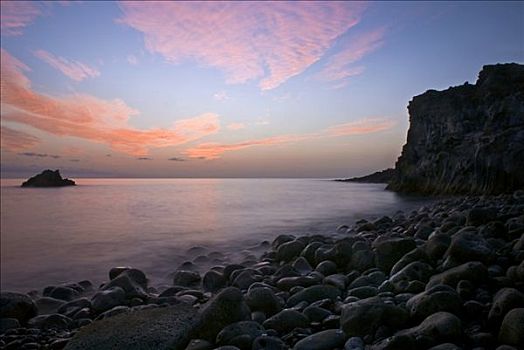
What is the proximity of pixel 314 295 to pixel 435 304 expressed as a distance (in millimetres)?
1576

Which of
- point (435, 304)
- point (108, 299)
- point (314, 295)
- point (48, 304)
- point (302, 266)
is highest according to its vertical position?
point (435, 304)

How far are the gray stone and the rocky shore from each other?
1 centimetres

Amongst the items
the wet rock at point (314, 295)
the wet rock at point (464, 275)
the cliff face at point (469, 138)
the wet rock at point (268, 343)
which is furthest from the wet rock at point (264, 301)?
the cliff face at point (469, 138)

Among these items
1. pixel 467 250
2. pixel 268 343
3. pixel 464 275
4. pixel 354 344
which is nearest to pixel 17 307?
pixel 268 343

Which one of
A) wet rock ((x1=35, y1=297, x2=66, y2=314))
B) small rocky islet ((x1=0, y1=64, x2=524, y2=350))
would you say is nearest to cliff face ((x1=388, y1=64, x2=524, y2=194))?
small rocky islet ((x1=0, y1=64, x2=524, y2=350))

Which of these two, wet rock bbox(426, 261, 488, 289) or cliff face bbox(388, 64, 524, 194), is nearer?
wet rock bbox(426, 261, 488, 289)

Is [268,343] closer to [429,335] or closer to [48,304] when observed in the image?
[429,335]

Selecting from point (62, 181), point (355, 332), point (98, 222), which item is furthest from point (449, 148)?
point (62, 181)

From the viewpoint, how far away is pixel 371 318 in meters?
3.32

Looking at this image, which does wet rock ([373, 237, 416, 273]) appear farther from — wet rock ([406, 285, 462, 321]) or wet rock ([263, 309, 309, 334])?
wet rock ([263, 309, 309, 334])

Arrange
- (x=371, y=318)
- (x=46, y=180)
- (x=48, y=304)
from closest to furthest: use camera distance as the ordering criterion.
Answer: (x=371, y=318) → (x=48, y=304) → (x=46, y=180)

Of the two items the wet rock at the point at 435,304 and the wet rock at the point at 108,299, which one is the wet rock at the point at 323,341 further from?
the wet rock at the point at 108,299

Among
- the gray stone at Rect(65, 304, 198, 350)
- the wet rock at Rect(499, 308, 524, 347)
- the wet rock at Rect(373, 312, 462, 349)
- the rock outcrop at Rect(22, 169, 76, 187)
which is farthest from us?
the rock outcrop at Rect(22, 169, 76, 187)

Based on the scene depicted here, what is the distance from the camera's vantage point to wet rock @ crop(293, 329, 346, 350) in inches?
125
